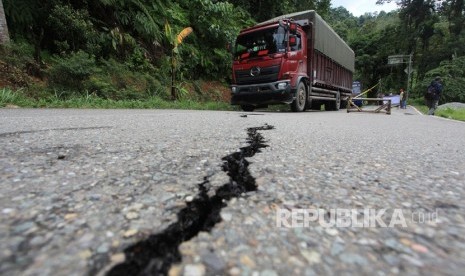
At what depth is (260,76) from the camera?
7820 millimetres

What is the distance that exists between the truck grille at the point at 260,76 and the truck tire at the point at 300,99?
0.80 meters

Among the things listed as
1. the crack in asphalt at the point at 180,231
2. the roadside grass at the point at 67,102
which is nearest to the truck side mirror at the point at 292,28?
the roadside grass at the point at 67,102

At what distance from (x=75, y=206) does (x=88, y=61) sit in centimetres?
746

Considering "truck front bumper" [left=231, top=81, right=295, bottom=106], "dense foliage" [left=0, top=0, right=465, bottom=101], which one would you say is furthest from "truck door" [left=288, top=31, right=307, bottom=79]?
"dense foliage" [left=0, top=0, right=465, bottom=101]

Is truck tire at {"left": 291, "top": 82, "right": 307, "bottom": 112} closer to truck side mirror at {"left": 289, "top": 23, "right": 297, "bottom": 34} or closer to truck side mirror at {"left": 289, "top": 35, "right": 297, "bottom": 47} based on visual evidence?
truck side mirror at {"left": 289, "top": 35, "right": 297, "bottom": 47}

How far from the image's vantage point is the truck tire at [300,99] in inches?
313

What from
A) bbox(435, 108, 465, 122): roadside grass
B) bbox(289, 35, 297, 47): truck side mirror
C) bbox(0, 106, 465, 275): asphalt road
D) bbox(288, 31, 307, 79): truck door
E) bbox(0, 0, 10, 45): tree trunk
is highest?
bbox(0, 0, 10, 45): tree trunk

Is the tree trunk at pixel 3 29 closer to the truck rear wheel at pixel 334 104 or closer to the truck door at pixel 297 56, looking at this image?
the truck door at pixel 297 56

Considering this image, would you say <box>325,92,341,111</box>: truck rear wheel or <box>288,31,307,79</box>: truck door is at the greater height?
<box>288,31,307,79</box>: truck door

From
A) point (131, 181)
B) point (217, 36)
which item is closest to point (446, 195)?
point (131, 181)

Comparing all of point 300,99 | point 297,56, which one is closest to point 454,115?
point 300,99

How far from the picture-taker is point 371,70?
3572 cm

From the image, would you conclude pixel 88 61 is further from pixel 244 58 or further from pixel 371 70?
pixel 371 70

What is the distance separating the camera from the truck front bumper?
7535 millimetres
